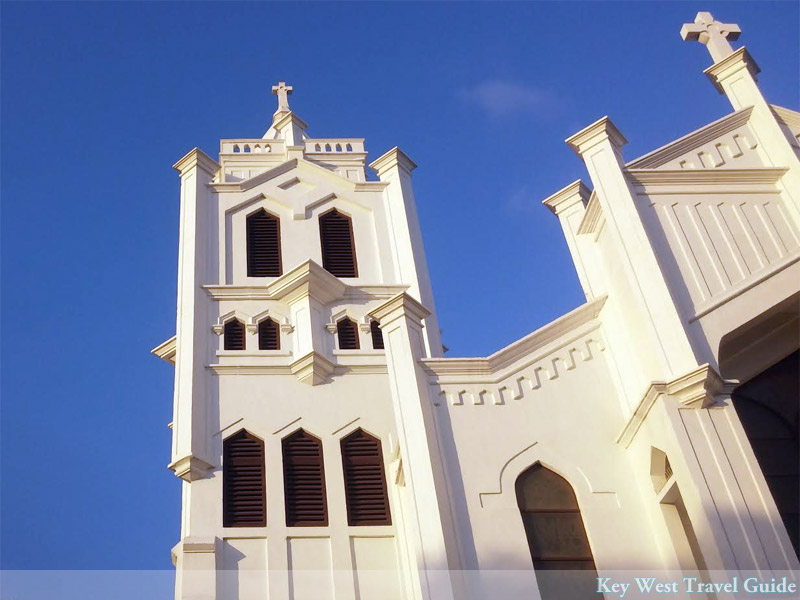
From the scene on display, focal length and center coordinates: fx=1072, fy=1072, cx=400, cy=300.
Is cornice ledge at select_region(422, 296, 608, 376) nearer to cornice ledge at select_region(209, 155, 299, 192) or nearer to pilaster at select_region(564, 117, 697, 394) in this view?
pilaster at select_region(564, 117, 697, 394)

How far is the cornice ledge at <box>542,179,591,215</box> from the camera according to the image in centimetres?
1598

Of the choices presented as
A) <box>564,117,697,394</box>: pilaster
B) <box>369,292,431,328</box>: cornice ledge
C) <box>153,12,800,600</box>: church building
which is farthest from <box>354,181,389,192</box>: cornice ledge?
<box>369,292,431,328</box>: cornice ledge

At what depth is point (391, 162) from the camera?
21547mm

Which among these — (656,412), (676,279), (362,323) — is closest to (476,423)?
(656,412)

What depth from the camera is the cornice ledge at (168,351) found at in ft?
60.9

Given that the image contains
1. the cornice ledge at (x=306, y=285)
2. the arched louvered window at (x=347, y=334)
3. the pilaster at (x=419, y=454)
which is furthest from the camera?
the cornice ledge at (x=306, y=285)

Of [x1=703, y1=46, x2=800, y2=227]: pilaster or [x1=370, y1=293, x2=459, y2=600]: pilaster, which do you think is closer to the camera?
[x1=370, y1=293, x2=459, y2=600]: pilaster

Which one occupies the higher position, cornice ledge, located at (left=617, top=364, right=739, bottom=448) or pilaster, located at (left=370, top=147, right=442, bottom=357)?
pilaster, located at (left=370, top=147, right=442, bottom=357)

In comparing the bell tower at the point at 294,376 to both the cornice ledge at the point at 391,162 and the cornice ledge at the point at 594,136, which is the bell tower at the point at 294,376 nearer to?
the cornice ledge at the point at 391,162

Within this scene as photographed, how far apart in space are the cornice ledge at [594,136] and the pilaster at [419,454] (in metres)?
3.16

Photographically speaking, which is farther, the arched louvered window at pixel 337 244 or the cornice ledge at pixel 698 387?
the arched louvered window at pixel 337 244

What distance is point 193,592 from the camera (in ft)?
45.4

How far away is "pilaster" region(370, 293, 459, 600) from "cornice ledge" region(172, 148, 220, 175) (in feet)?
27.9

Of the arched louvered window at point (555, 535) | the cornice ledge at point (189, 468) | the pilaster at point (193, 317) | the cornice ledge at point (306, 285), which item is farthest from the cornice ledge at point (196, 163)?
the arched louvered window at point (555, 535)
